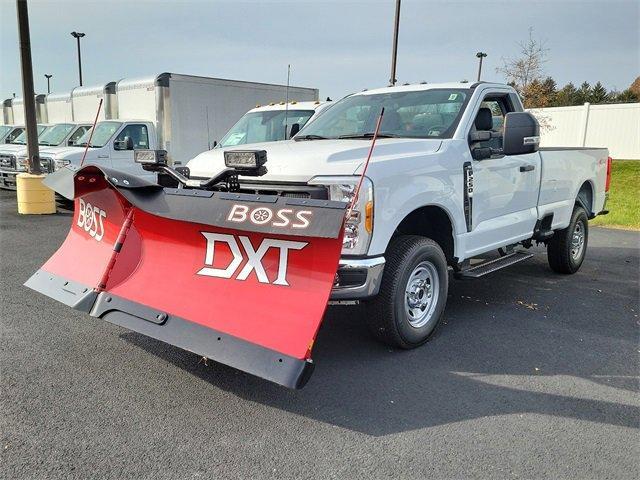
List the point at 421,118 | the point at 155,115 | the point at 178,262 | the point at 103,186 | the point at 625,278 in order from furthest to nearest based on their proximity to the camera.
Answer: the point at 155,115 < the point at 625,278 < the point at 421,118 < the point at 103,186 < the point at 178,262

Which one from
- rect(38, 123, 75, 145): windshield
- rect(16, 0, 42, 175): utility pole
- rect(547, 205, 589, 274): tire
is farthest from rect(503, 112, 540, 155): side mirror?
rect(38, 123, 75, 145): windshield

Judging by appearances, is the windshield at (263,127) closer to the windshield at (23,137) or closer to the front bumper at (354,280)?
the front bumper at (354,280)

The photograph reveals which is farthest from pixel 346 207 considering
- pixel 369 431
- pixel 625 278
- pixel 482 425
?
pixel 625 278

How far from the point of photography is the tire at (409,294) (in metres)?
3.99

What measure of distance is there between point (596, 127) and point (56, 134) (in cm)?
2236

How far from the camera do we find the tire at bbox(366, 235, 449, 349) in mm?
3988

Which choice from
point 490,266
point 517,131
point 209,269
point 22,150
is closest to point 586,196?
point 490,266

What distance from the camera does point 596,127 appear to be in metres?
25.3

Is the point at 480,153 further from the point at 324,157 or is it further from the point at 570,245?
the point at 570,245

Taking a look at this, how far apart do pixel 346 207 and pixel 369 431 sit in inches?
50.5

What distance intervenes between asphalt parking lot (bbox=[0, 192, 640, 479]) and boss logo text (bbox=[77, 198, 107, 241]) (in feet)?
2.86

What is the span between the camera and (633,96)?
173 ft

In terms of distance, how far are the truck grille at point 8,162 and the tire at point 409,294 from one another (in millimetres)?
13014

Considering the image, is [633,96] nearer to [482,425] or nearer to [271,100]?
[271,100]
